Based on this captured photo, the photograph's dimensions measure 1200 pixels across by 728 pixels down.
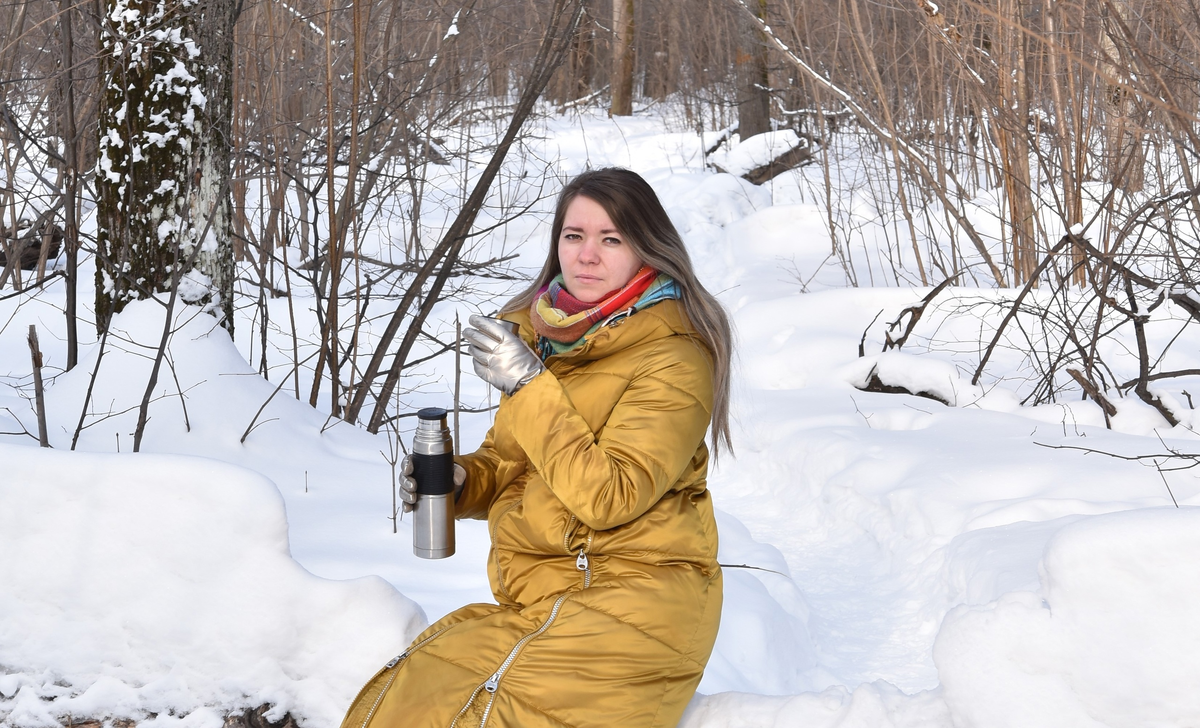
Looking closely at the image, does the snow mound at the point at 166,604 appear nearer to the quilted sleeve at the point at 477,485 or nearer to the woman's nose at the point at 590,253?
the quilted sleeve at the point at 477,485

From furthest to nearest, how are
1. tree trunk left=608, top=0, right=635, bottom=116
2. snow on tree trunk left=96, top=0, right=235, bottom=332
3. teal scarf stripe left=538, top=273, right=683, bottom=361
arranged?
tree trunk left=608, top=0, right=635, bottom=116
snow on tree trunk left=96, top=0, right=235, bottom=332
teal scarf stripe left=538, top=273, right=683, bottom=361

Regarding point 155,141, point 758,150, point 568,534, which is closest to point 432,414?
point 568,534

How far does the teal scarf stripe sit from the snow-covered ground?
2.15ft

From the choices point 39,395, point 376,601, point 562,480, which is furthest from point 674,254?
point 39,395

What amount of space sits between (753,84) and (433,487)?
37.2 feet

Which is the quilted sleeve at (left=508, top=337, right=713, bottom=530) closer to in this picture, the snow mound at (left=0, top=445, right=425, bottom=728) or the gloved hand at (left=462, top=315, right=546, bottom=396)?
the gloved hand at (left=462, top=315, right=546, bottom=396)

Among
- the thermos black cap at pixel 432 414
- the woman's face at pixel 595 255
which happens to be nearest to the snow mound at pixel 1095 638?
the woman's face at pixel 595 255

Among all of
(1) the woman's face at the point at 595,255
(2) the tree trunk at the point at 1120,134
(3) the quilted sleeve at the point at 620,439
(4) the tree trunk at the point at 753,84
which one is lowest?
(3) the quilted sleeve at the point at 620,439

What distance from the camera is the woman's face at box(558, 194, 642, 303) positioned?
2004 millimetres

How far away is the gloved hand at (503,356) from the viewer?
1796 millimetres

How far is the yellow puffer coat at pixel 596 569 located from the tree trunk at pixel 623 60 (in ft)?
48.1

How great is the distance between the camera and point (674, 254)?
201cm

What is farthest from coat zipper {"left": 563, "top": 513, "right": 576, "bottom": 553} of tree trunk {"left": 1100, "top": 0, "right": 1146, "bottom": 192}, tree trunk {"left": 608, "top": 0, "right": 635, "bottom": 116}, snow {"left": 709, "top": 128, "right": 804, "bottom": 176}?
tree trunk {"left": 608, "top": 0, "right": 635, "bottom": 116}

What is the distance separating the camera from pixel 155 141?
11.4 ft
